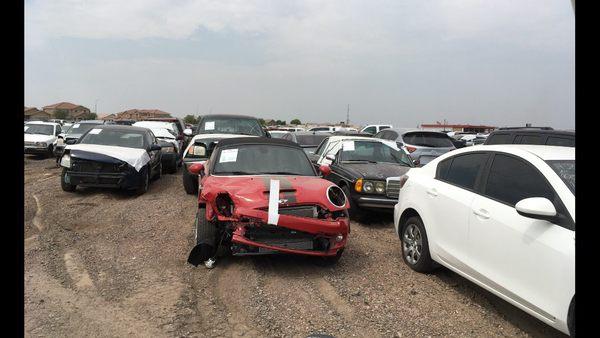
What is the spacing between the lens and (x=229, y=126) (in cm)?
1198

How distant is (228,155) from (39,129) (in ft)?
55.7

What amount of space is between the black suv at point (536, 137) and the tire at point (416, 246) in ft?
10.2

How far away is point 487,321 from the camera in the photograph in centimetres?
421

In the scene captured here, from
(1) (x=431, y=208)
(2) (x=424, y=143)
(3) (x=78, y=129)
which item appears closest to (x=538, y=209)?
(1) (x=431, y=208)

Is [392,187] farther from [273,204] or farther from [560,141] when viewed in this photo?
[273,204]

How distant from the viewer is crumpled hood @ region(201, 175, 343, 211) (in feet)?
17.2

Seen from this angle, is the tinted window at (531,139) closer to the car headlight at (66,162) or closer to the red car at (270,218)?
the red car at (270,218)

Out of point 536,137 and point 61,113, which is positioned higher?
point 61,113

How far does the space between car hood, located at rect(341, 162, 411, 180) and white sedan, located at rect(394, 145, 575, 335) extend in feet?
6.18

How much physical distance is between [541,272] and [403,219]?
2.42 meters
